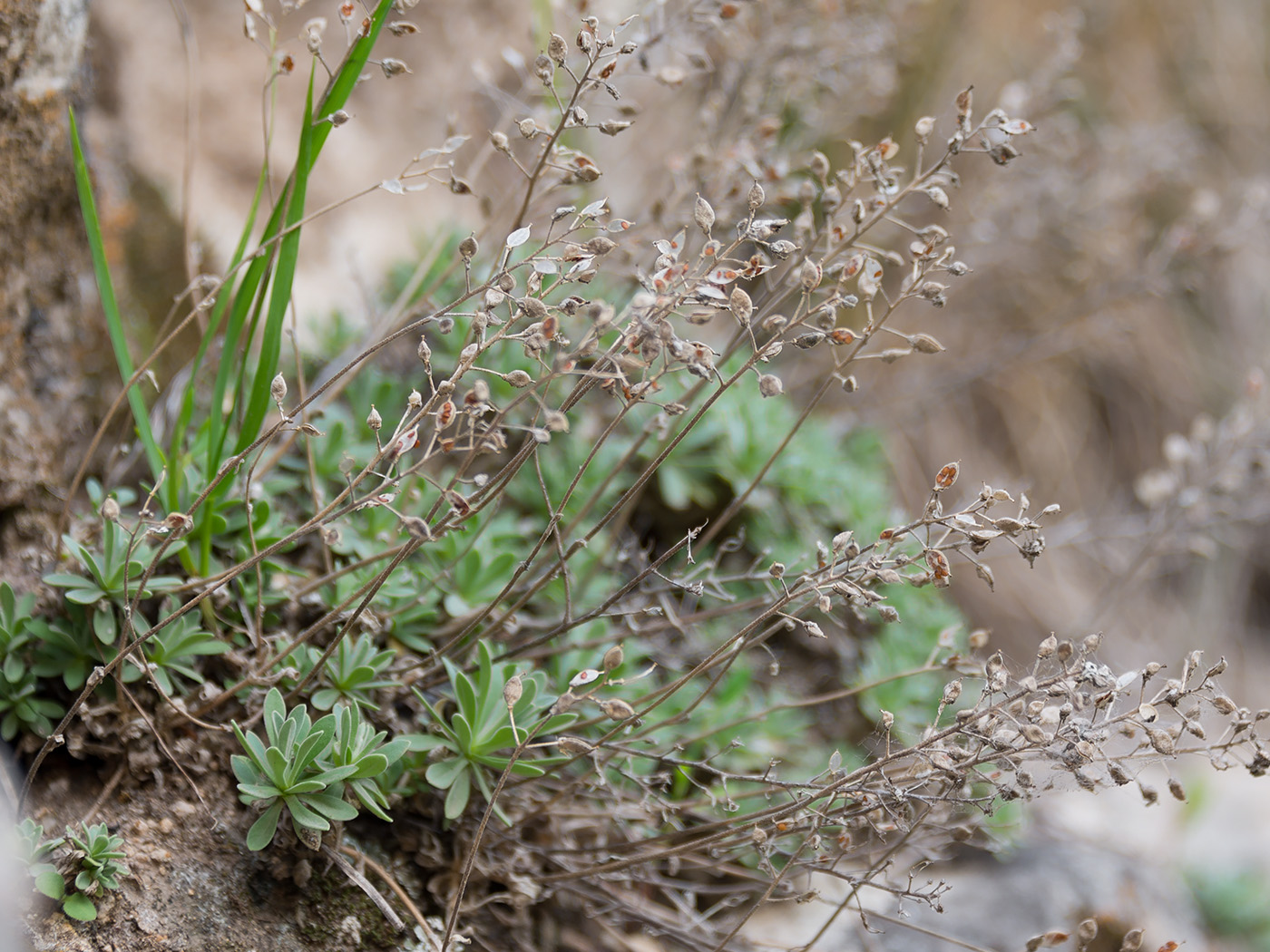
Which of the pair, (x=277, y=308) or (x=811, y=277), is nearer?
(x=811, y=277)

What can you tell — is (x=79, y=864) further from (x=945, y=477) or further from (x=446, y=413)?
(x=945, y=477)

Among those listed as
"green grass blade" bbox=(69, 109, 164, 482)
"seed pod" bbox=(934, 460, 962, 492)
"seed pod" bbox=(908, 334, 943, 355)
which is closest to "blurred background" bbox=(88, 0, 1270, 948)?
"green grass blade" bbox=(69, 109, 164, 482)

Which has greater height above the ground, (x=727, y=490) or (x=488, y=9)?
(x=488, y=9)

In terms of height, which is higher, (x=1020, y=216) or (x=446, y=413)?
(x=1020, y=216)

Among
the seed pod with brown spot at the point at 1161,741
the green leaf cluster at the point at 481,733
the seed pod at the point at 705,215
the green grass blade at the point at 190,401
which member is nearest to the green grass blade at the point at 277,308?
the green grass blade at the point at 190,401

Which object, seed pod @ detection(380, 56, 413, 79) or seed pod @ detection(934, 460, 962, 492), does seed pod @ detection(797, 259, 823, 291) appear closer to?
seed pod @ detection(934, 460, 962, 492)

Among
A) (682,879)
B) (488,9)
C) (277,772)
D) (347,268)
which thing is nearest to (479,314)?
(277,772)

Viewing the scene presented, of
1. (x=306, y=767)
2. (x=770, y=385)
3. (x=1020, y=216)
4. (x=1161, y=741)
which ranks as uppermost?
(x=1020, y=216)

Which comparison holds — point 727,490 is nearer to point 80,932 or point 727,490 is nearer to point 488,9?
point 80,932

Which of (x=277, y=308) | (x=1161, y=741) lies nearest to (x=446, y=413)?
(x=277, y=308)
